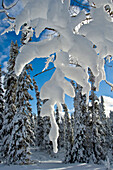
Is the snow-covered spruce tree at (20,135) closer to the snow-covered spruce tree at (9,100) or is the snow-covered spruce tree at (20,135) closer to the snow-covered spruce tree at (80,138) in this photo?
the snow-covered spruce tree at (9,100)

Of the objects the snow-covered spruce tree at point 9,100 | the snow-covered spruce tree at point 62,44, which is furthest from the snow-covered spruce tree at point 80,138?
the snow-covered spruce tree at point 62,44

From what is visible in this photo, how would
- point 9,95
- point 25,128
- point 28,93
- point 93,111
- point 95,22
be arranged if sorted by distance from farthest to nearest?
1. point 93,111
2. point 9,95
3. point 28,93
4. point 25,128
5. point 95,22

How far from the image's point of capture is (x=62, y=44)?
1.11m

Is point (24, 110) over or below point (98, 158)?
over

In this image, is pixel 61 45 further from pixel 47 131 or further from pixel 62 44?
pixel 47 131

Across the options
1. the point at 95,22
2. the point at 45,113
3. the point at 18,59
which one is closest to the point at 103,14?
the point at 95,22

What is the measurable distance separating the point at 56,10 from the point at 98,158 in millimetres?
20402

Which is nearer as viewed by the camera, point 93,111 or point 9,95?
point 9,95

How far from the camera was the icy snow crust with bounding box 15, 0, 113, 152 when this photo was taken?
105 cm

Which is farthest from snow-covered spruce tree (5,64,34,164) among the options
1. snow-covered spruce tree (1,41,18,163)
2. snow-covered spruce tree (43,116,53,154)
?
snow-covered spruce tree (43,116,53,154)

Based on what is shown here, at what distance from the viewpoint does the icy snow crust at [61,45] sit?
1.05 metres

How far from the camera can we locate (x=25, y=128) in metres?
13.9

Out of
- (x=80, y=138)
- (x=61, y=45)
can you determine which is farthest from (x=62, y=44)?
(x=80, y=138)

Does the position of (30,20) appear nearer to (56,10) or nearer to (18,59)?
(56,10)
